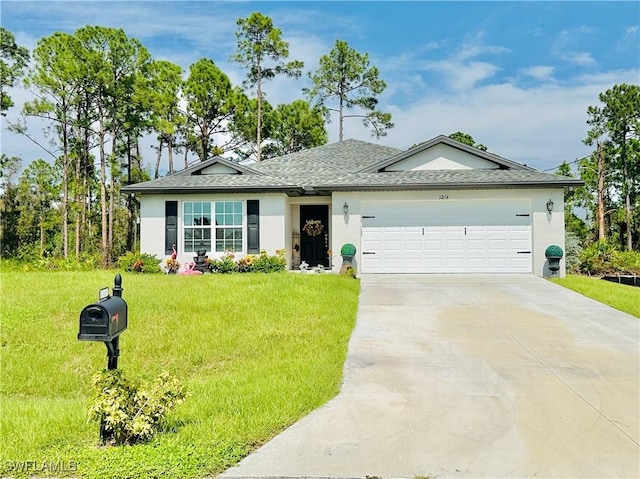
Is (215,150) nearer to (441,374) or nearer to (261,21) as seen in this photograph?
(261,21)

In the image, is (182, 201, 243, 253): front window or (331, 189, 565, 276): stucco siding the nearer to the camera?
(331, 189, 565, 276): stucco siding

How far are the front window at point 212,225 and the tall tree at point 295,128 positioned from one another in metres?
17.0

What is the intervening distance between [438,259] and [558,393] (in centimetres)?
910

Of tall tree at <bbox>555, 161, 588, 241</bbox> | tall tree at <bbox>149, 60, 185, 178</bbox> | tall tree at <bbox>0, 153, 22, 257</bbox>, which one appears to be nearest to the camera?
tall tree at <bbox>149, 60, 185, 178</bbox>

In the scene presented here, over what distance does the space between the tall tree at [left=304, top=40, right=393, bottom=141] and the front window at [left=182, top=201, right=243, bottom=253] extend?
1910cm

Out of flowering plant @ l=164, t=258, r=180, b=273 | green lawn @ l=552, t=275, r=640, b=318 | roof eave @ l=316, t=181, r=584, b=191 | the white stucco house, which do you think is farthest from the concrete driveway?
flowering plant @ l=164, t=258, r=180, b=273

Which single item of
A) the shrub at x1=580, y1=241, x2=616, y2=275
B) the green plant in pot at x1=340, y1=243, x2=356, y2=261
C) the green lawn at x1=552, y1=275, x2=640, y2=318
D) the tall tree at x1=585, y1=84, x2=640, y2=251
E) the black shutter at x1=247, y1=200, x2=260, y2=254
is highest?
the tall tree at x1=585, y1=84, x2=640, y2=251

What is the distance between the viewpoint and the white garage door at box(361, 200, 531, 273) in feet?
44.8

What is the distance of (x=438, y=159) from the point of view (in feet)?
49.1

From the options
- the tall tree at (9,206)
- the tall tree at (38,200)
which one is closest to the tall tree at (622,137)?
the tall tree at (38,200)

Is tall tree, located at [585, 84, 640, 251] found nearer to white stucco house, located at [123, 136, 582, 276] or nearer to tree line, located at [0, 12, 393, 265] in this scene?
tree line, located at [0, 12, 393, 265]

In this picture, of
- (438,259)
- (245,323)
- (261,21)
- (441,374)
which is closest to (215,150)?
(261,21)

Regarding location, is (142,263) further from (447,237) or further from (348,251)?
(447,237)

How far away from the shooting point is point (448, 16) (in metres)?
11.5
